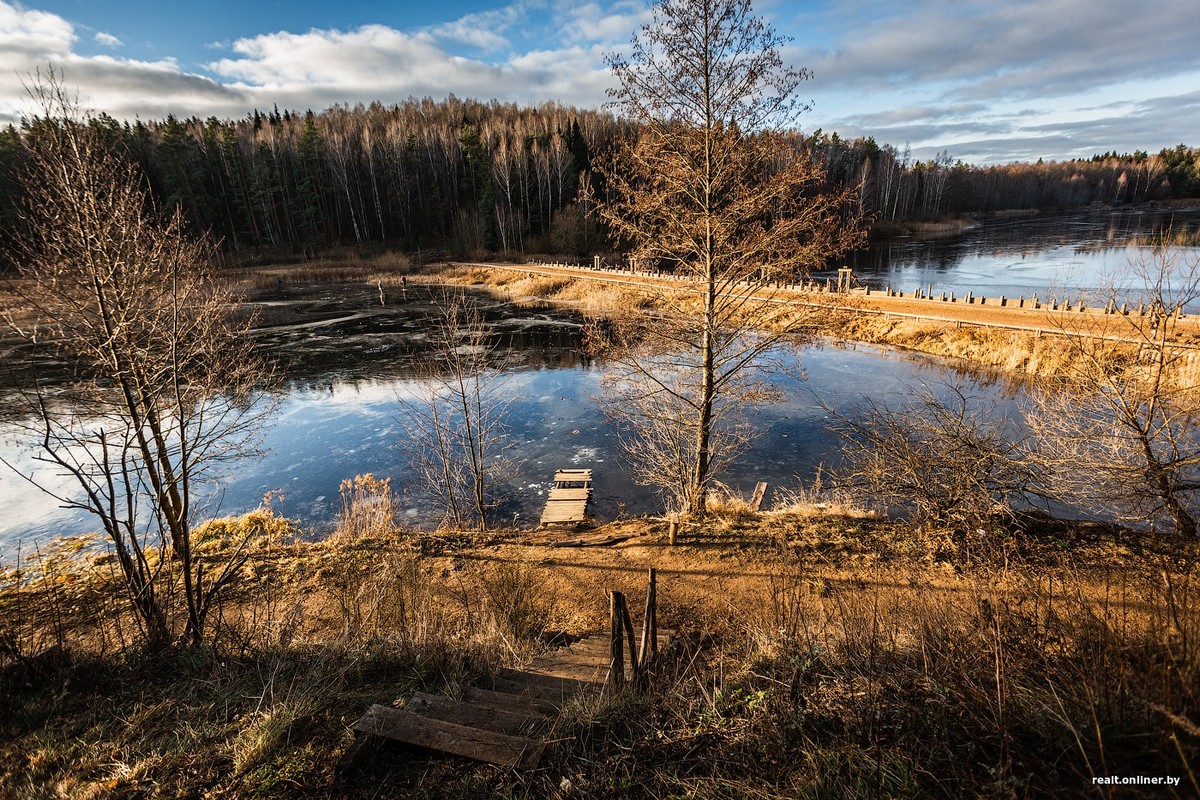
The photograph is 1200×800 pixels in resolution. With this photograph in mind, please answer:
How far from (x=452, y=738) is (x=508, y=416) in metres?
16.8

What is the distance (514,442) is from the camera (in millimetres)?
17828

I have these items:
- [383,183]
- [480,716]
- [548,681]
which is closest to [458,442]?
[548,681]

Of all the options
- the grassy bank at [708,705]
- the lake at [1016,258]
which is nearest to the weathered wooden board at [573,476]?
the grassy bank at [708,705]

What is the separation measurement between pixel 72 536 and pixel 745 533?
640 inches

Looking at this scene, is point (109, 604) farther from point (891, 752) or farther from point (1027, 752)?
point (1027, 752)

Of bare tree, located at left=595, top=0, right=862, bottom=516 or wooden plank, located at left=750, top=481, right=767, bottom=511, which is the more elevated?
bare tree, located at left=595, top=0, right=862, bottom=516

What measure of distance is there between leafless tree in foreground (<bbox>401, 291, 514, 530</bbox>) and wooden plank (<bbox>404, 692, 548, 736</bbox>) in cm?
831

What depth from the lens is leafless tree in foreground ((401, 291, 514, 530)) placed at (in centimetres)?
1342

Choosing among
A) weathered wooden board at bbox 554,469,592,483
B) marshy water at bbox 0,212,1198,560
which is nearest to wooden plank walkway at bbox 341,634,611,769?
marshy water at bbox 0,212,1198,560

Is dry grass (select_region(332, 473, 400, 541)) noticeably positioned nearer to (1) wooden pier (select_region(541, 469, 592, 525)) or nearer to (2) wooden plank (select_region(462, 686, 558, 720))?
(1) wooden pier (select_region(541, 469, 592, 525))

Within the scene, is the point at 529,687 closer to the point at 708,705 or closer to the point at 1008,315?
the point at 708,705

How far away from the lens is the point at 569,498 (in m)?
13.6

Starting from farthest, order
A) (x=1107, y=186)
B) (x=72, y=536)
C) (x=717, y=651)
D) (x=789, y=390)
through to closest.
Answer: (x=1107, y=186) < (x=789, y=390) < (x=72, y=536) < (x=717, y=651)

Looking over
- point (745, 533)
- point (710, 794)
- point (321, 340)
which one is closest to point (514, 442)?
point (745, 533)
